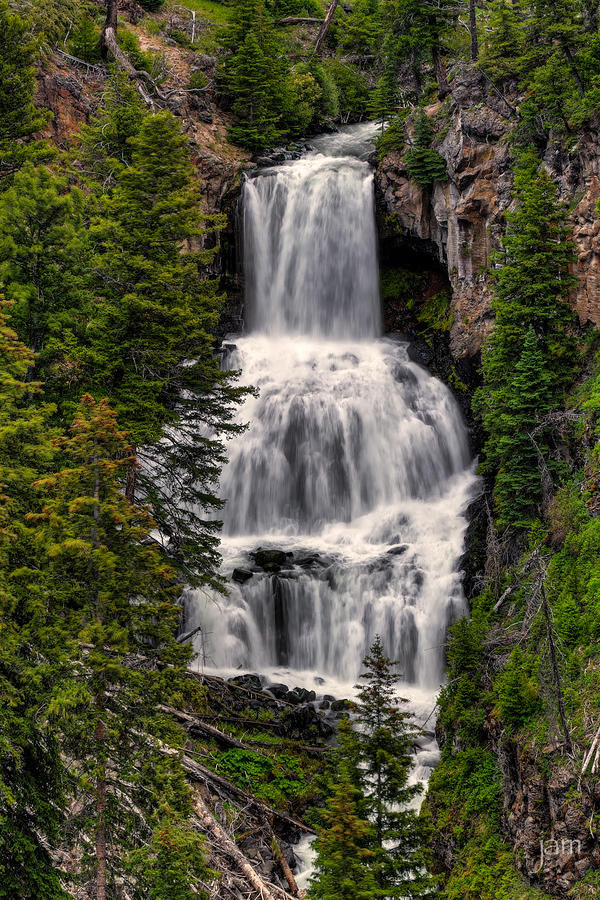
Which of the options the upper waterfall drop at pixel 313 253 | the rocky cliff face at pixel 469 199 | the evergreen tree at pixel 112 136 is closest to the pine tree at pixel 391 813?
the evergreen tree at pixel 112 136

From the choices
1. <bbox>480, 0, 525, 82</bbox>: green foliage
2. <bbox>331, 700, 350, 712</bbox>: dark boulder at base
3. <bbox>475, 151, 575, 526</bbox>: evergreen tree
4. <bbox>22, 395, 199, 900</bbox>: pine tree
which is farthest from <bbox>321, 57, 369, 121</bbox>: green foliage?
<bbox>22, 395, 199, 900</bbox>: pine tree

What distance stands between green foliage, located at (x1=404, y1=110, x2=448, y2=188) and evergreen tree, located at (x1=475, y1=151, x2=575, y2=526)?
950cm

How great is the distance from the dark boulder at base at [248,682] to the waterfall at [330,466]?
106 centimetres

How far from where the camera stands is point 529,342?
65.4 feet

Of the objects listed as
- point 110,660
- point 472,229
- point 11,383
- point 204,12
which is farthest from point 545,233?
point 204,12

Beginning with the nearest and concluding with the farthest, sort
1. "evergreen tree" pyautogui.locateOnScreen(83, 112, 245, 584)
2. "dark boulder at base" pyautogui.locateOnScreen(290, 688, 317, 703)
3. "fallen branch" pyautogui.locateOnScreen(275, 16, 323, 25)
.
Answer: "evergreen tree" pyautogui.locateOnScreen(83, 112, 245, 584) < "dark boulder at base" pyautogui.locateOnScreen(290, 688, 317, 703) < "fallen branch" pyautogui.locateOnScreen(275, 16, 323, 25)

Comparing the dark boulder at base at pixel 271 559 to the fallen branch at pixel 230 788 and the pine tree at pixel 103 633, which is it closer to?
the fallen branch at pixel 230 788

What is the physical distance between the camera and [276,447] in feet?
94.0

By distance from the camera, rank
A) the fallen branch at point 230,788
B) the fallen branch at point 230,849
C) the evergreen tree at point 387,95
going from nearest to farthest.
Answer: the fallen branch at point 230,849, the fallen branch at point 230,788, the evergreen tree at point 387,95

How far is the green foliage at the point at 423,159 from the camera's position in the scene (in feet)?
A: 99.2

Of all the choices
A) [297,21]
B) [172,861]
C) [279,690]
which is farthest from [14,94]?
[297,21]

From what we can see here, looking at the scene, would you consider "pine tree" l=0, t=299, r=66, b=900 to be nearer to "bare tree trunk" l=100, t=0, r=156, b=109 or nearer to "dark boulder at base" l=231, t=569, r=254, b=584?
"dark boulder at base" l=231, t=569, r=254, b=584

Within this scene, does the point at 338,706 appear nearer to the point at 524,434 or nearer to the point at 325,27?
the point at 524,434

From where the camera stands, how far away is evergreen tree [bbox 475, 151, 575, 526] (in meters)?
19.8
